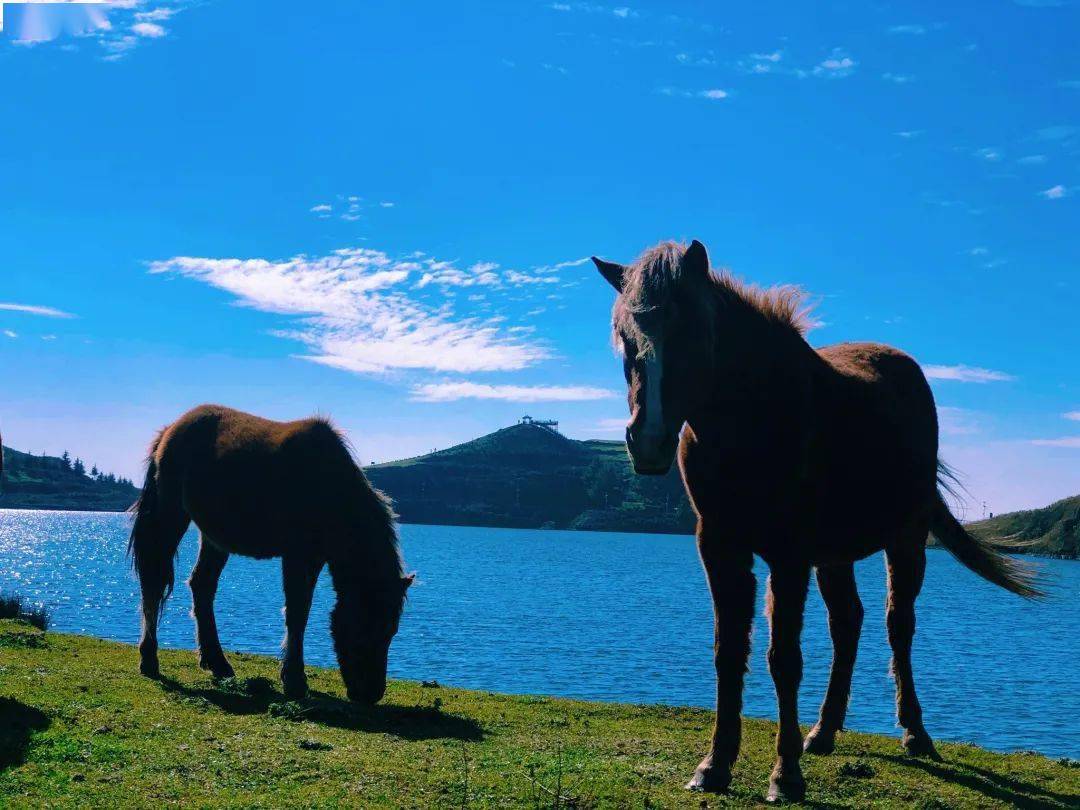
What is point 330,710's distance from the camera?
10789 mm

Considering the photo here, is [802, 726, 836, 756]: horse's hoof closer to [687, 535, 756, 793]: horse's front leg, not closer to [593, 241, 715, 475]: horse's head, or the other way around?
[687, 535, 756, 793]: horse's front leg

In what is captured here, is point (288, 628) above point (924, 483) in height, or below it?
below

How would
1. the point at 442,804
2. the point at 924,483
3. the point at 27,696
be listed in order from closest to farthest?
the point at 442,804
the point at 924,483
the point at 27,696

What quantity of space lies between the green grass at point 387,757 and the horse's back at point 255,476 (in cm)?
236

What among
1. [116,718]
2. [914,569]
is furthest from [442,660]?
[914,569]

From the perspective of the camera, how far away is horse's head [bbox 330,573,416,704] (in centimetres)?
1147

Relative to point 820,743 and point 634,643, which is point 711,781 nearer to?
point 820,743

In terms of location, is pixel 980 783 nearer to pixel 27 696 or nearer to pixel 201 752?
pixel 201 752

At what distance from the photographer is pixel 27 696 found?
10.4 m

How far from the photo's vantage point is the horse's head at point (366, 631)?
11469 millimetres

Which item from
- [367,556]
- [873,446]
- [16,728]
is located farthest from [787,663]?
[16,728]

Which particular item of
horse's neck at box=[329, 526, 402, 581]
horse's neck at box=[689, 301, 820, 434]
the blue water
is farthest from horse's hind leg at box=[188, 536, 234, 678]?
the blue water

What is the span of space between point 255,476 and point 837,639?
863 centimetres

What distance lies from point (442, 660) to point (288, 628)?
20.6m
